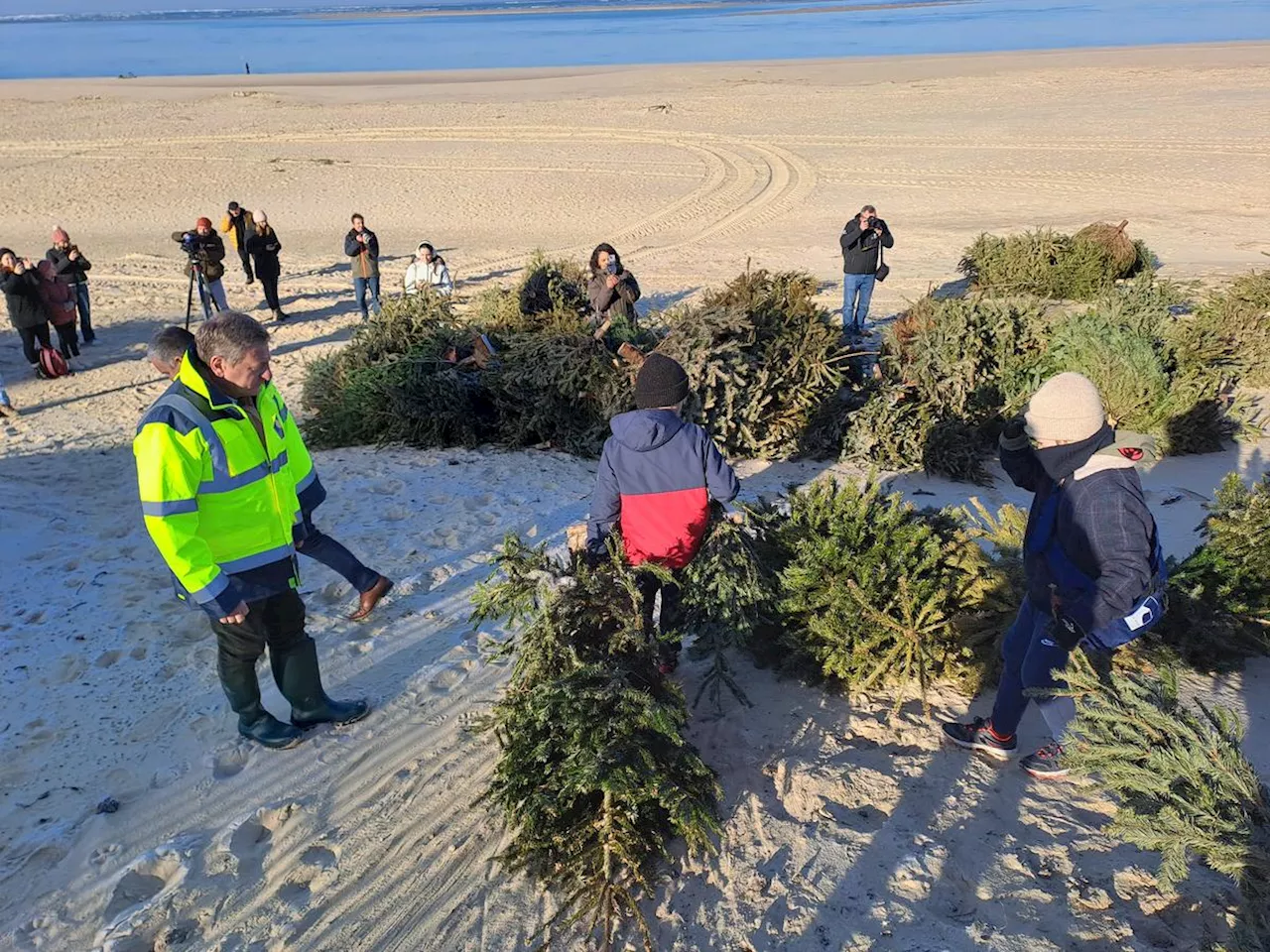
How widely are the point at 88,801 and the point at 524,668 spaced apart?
6.50 feet

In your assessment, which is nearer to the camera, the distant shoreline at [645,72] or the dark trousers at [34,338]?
the dark trousers at [34,338]

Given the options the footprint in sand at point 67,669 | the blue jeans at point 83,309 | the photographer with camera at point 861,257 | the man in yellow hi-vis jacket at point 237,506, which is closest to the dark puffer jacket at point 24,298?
the blue jeans at point 83,309

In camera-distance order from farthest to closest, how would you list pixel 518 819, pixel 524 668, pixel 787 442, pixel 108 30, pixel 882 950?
pixel 108 30
pixel 787 442
pixel 524 668
pixel 518 819
pixel 882 950

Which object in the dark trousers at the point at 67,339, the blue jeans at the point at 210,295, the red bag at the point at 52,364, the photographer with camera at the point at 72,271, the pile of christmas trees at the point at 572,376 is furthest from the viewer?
the blue jeans at the point at 210,295

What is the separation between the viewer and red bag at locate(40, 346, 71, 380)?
35.9ft

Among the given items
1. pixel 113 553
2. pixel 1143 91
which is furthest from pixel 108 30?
pixel 113 553

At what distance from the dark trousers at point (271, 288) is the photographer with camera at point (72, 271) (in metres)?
2.24

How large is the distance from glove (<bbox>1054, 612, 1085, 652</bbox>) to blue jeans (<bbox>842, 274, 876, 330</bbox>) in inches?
313

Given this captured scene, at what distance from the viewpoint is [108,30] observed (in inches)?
3730

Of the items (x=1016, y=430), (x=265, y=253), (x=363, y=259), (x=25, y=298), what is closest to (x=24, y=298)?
(x=25, y=298)

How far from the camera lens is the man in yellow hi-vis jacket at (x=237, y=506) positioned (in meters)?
3.38

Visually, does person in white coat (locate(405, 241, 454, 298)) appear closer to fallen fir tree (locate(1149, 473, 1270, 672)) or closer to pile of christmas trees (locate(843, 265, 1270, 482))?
pile of christmas trees (locate(843, 265, 1270, 482))

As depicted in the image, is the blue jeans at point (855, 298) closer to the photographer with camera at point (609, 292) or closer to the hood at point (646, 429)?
the photographer with camera at point (609, 292)

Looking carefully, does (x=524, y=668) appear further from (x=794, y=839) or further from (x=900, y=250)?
(x=900, y=250)
